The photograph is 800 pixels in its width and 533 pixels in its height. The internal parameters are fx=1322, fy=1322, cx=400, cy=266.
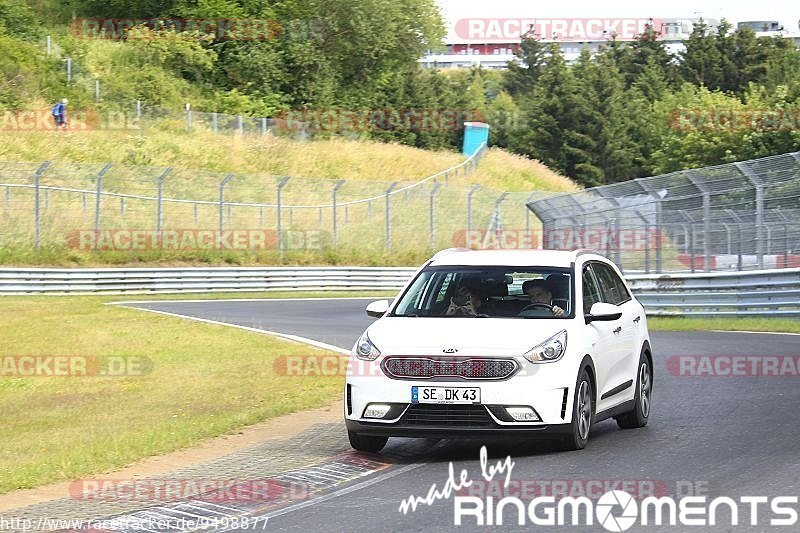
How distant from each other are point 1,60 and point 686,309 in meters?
37.5

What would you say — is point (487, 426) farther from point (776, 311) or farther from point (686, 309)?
point (686, 309)

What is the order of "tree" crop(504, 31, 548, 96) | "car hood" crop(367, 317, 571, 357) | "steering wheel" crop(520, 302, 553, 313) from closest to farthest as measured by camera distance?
1. "car hood" crop(367, 317, 571, 357)
2. "steering wheel" crop(520, 302, 553, 313)
3. "tree" crop(504, 31, 548, 96)

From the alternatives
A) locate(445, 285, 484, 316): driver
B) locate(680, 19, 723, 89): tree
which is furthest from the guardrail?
locate(680, 19, 723, 89): tree

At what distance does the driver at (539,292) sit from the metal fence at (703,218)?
495 inches

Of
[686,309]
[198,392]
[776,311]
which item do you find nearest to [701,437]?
[198,392]

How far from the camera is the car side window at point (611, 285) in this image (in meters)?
11.6

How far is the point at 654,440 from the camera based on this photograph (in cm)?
1061

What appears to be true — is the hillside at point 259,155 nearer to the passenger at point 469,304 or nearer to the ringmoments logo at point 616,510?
the passenger at point 469,304

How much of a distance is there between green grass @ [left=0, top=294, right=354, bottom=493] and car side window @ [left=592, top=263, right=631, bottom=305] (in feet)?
11.8

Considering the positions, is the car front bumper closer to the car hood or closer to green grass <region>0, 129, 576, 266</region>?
the car hood

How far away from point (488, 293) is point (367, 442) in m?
1.60

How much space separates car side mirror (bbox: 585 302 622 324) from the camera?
10344 millimetres

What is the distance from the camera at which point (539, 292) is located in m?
10.7

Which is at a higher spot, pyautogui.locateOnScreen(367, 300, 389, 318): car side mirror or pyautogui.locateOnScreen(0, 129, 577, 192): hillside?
pyautogui.locateOnScreen(0, 129, 577, 192): hillside
